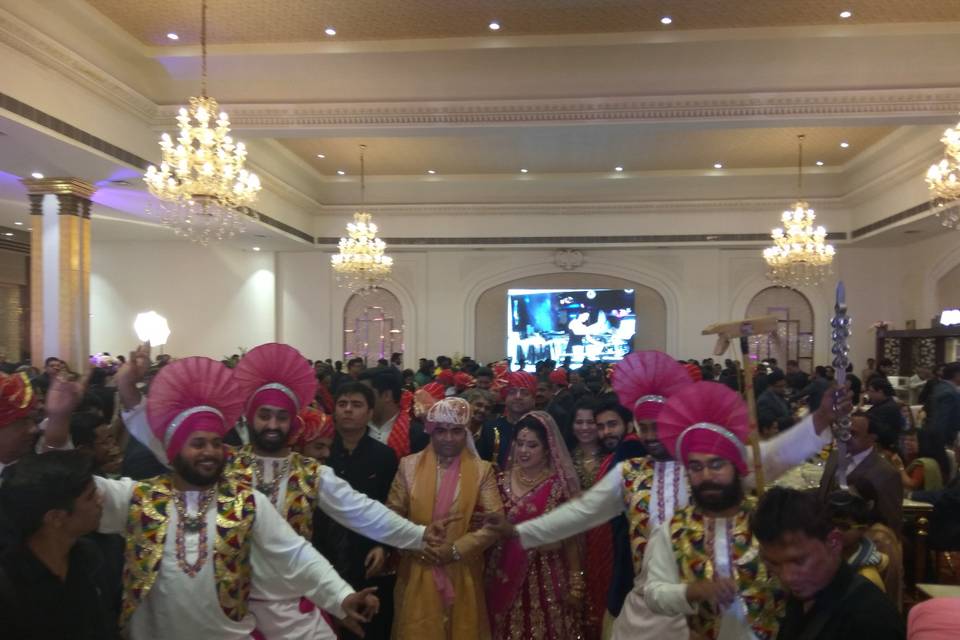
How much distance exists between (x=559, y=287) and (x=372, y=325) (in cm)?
412

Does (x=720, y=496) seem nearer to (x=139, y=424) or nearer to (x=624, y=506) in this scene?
(x=624, y=506)

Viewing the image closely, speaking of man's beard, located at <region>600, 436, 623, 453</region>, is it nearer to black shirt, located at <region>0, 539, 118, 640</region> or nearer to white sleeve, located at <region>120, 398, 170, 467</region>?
white sleeve, located at <region>120, 398, 170, 467</region>

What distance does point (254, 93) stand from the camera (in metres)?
9.05

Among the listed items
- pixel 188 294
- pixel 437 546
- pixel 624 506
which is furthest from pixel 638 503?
pixel 188 294

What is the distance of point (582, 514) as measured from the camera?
2928mm

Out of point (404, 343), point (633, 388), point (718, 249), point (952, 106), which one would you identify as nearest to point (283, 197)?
point (404, 343)

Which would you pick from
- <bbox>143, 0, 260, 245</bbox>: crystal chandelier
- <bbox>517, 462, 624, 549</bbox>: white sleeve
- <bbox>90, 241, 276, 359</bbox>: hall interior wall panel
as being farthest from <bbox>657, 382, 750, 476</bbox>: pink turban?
<bbox>90, 241, 276, 359</bbox>: hall interior wall panel

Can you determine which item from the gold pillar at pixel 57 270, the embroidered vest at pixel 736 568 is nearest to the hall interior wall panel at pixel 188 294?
the gold pillar at pixel 57 270

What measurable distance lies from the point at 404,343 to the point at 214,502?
13.5 m

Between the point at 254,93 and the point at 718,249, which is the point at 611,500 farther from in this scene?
the point at 718,249

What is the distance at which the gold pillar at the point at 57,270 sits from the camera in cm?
927

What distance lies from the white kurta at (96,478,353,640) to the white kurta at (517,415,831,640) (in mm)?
866

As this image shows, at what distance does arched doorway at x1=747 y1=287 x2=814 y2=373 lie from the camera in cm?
1535

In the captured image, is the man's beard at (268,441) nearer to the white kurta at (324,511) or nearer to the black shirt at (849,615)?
the white kurta at (324,511)
